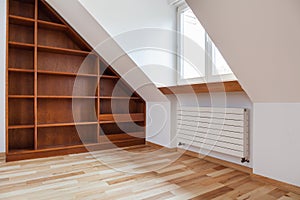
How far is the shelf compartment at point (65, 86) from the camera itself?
8.78ft

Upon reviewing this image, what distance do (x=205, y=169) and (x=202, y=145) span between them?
1.14ft

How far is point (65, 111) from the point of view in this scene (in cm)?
280

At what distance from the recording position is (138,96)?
3162 millimetres

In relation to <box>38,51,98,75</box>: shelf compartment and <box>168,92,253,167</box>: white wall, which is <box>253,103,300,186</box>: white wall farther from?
<box>38,51,98,75</box>: shelf compartment

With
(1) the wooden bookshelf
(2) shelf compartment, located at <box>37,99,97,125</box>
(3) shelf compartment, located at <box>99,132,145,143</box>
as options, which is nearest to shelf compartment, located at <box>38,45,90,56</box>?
(1) the wooden bookshelf

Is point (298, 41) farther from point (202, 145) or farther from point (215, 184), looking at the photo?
point (202, 145)

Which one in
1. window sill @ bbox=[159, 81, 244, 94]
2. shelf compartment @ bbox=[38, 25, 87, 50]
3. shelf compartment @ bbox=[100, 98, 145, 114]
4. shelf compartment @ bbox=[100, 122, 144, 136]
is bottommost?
shelf compartment @ bbox=[100, 122, 144, 136]

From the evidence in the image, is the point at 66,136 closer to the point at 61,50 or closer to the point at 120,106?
the point at 120,106

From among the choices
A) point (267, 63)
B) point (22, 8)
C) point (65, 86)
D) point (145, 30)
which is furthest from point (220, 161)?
point (22, 8)

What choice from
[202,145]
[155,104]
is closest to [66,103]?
[155,104]

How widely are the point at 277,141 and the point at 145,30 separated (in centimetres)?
181

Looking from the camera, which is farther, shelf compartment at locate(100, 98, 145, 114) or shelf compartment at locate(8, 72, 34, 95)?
shelf compartment at locate(100, 98, 145, 114)

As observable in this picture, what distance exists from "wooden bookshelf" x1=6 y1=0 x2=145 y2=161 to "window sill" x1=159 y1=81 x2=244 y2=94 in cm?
79

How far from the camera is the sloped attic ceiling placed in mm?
1174
